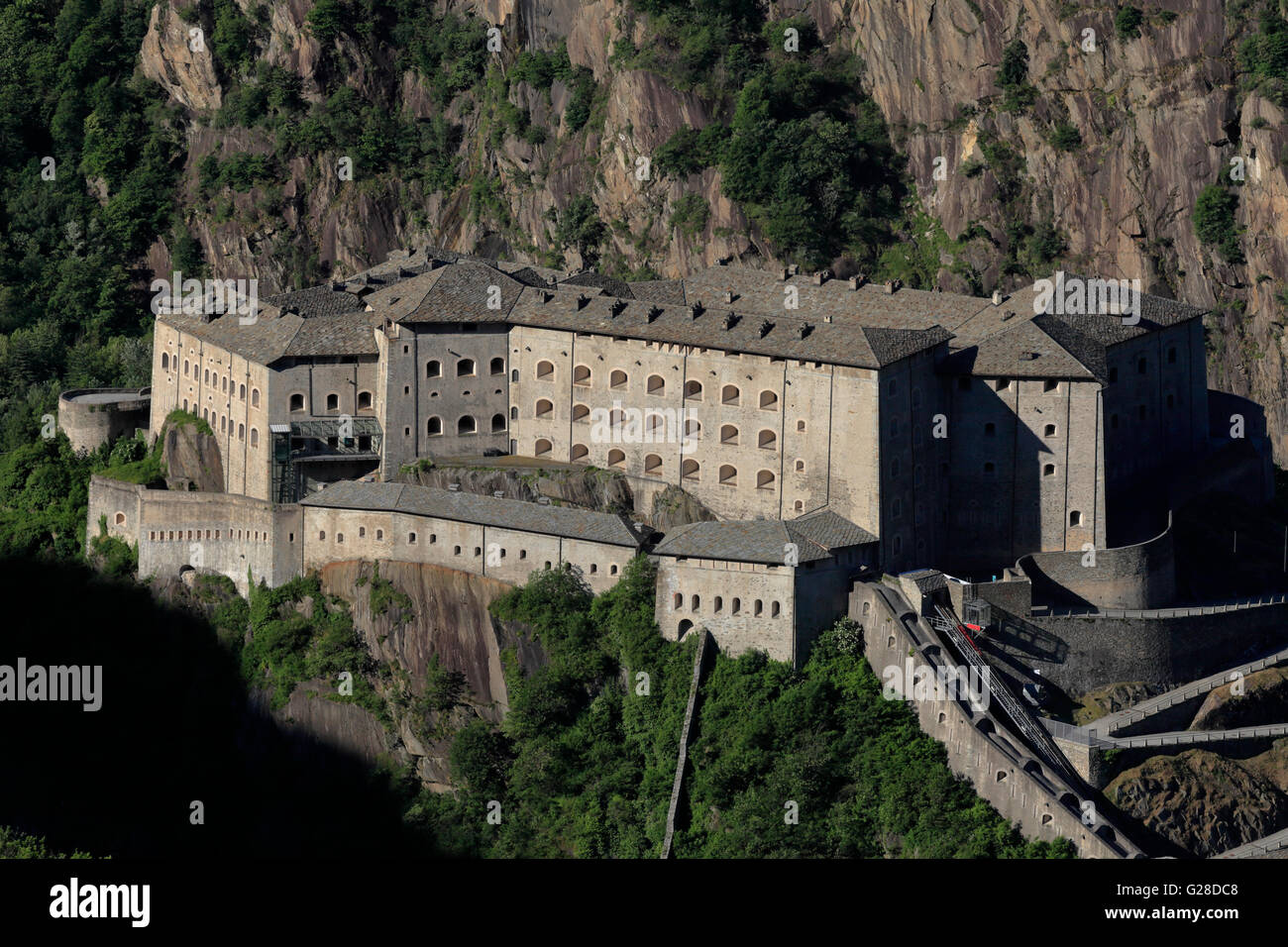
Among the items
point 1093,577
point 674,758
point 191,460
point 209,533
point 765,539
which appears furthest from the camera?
point 191,460

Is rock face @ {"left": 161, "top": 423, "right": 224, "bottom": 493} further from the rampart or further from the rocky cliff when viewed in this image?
the rocky cliff

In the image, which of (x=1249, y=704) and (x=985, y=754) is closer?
(x=985, y=754)

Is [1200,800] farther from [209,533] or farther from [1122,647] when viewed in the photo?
[209,533]

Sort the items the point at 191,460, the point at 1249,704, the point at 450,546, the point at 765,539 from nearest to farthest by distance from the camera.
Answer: the point at 765,539
the point at 1249,704
the point at 450,546
the point at 191,460

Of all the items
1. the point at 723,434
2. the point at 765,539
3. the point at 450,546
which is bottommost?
the point at 450,546

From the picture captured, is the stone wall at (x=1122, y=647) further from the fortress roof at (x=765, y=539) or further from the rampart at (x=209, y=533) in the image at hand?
the rampart at (x=209, y=533)

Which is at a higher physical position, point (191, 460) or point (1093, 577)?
point (191, 460)

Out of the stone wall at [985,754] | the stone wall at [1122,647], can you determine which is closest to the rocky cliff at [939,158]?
the stone wall at [1122,647]

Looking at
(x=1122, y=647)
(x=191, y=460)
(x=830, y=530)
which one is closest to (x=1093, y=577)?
(x=1122, y=647)
